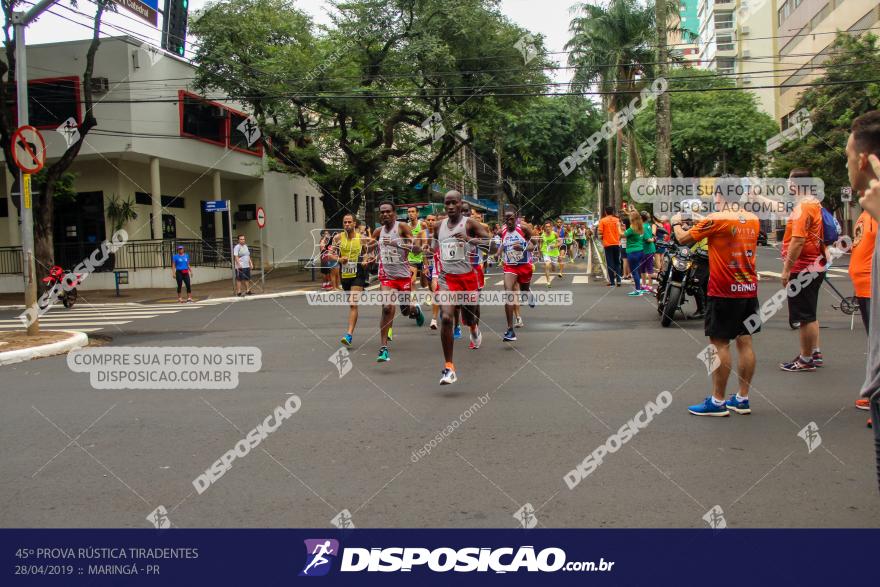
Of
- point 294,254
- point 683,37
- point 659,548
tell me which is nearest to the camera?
point 659,548

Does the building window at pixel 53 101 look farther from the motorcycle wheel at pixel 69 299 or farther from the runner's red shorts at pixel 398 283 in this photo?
the runner's red shorts at pixel 398 283

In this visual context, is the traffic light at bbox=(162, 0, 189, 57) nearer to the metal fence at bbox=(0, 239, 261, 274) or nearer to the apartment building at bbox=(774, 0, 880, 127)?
the metal fence at bbox=(0, 239, 261, 274)

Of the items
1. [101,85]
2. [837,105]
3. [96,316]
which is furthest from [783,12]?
[96,316]

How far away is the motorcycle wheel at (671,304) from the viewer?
12.0 m

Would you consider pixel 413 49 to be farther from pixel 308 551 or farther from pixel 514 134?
pixel 308 551

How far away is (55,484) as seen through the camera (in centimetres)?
490

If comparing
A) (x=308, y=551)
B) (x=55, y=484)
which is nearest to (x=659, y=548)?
(x=308, y=551)

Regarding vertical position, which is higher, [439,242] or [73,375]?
[439,242]

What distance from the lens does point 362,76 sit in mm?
27875

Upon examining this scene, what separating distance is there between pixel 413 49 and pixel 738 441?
78.1ft

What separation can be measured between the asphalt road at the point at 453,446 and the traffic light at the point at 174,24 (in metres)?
7.65

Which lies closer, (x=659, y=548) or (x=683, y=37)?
(x=659, y=548)

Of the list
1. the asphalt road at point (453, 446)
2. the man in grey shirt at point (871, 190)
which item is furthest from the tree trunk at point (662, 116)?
the man in grey shirt at point (871, 190)

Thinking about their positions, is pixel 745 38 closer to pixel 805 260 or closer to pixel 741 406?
pixel 805 260
